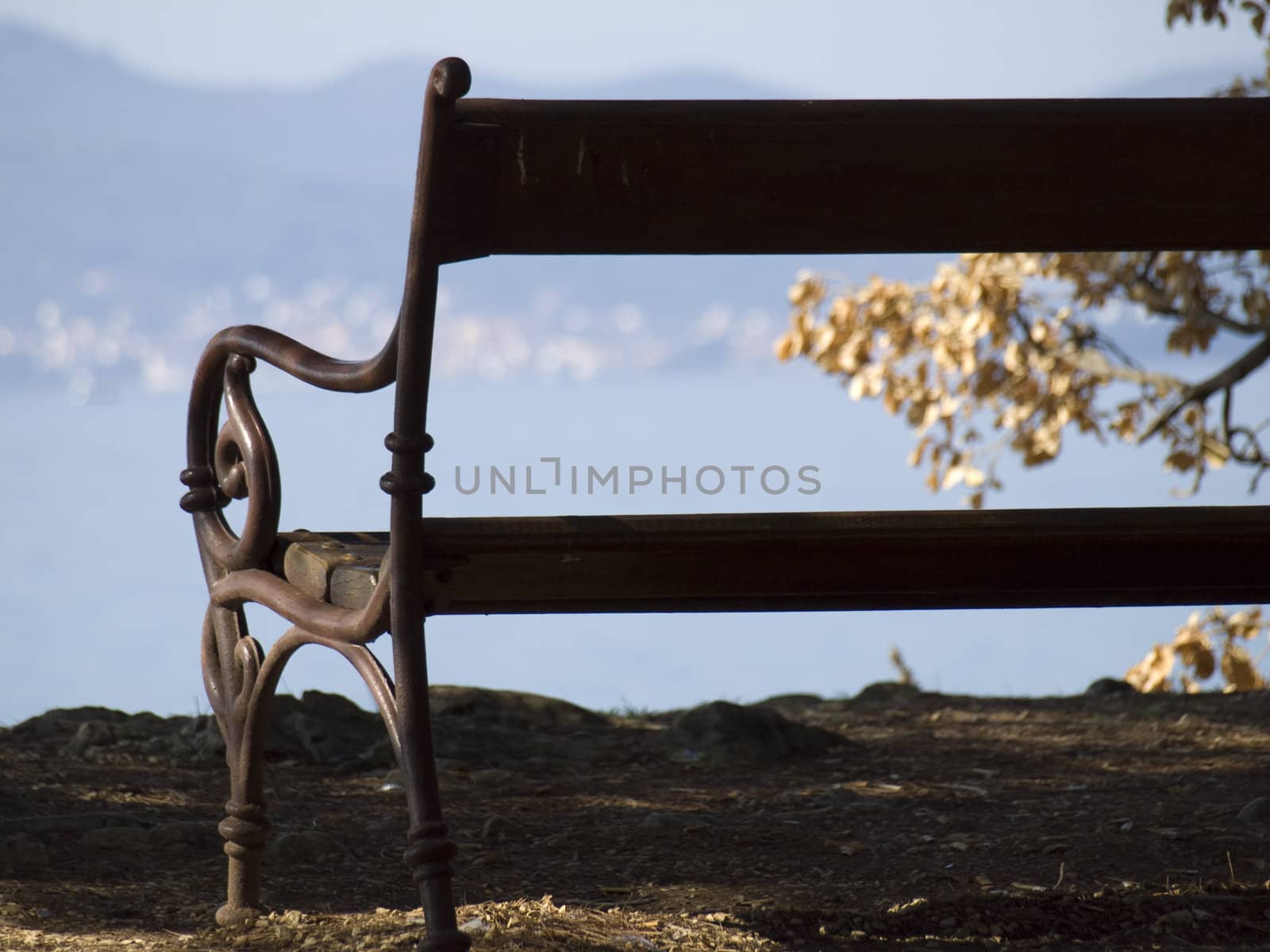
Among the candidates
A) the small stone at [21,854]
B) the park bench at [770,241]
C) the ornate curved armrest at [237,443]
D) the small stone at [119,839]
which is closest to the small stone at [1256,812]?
the park bench at [770,241]

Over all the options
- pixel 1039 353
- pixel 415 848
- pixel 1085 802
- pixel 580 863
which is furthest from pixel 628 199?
pixel 1039 353

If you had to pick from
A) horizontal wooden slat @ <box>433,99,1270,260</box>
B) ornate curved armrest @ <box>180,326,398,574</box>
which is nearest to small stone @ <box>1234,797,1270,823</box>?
horizontal wooden slat @ <box>433,99,1270,260</box>

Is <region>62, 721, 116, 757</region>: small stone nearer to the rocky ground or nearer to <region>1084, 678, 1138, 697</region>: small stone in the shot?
the rocky ground

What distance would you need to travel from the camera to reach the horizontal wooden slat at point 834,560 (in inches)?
64.6

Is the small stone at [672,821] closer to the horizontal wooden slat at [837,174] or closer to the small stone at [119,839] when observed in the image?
the small stone at [119,839]

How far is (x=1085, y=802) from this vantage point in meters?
3.12

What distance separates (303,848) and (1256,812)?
186cm

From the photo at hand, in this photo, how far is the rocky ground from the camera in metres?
2.14

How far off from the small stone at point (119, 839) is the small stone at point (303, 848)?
Answer: 0.73 ft

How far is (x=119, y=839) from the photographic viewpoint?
2.66m

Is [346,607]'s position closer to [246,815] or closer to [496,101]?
[246,815]

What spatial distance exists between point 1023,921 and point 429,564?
111cm

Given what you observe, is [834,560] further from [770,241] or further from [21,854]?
[21,854]

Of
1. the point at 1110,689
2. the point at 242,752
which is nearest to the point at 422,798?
the point at 242,752
